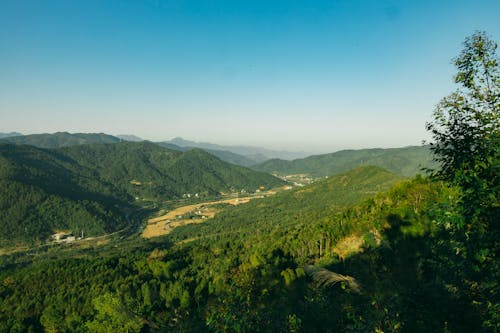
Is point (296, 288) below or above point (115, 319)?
above

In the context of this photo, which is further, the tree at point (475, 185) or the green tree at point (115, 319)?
the green tree at point (115, 319)

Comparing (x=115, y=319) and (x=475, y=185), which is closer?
(x=475, y=185)

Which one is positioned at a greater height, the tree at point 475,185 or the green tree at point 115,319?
the tree at point 475,185

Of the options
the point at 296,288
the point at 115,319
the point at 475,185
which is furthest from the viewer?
the point at 115,319

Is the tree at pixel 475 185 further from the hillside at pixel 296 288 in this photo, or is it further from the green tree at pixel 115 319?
the green tree at pixel 115 319

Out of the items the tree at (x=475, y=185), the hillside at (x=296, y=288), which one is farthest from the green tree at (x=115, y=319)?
the tree at (x=475, y=185)

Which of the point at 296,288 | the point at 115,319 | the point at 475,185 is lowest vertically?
the point at 115,319

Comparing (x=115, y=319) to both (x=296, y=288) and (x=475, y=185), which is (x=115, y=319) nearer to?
(x=296, y=288)

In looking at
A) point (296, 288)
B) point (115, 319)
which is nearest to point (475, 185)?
point (296, 288)

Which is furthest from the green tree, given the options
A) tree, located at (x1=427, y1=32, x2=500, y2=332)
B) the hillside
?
tree, located at (x1=427, y1=32, x2=500, y2=332)

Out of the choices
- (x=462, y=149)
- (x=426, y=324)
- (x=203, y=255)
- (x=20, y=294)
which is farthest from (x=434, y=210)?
(x=20, y=294)

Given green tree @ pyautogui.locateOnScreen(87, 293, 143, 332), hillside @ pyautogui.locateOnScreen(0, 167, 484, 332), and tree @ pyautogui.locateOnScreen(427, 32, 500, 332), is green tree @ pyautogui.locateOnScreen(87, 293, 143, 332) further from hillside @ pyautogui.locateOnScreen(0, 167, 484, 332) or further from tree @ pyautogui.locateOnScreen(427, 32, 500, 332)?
tree @ pyautogui.locateOnScreen(427, 32, 500, 332)
